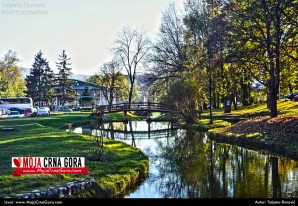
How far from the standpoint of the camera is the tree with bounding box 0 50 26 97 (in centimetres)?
5951

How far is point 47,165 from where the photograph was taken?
1000 centimetres

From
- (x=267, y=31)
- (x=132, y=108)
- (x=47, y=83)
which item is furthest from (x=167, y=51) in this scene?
(x=47, y=83)

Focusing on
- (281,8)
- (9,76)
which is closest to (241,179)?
(281,8)

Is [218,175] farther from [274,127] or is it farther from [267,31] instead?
[267,31]

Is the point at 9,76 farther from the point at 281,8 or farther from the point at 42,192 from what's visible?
the point at 42,192

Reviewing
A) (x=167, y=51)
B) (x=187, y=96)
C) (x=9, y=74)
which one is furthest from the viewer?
(x=9, y=74)

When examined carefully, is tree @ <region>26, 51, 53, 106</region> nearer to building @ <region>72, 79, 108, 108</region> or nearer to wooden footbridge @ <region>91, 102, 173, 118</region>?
building @ <region>72, 79, 108, 108</region>

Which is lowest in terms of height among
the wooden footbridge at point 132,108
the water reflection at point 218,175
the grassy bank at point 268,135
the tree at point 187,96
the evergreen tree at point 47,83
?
the water reflection at point 218,175

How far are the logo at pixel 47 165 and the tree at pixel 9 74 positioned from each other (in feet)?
171

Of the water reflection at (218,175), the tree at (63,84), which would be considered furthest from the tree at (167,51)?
the tree at (63,84)

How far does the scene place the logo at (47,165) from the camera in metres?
9.27

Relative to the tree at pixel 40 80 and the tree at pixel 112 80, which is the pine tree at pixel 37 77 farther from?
the tree at pixel 112 80

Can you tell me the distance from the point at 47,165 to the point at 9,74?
57548mm

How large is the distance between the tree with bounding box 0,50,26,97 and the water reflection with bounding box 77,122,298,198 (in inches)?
1909
